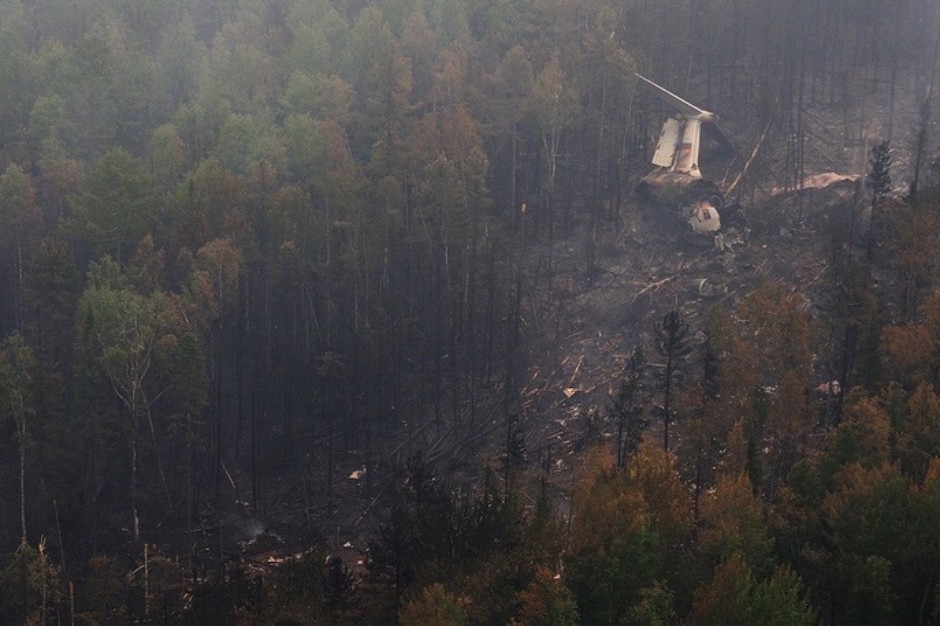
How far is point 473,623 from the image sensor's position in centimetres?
3906

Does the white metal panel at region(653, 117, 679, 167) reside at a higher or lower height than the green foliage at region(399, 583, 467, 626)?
higher

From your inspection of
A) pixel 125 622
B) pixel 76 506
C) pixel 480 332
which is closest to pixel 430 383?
pixel 480 332

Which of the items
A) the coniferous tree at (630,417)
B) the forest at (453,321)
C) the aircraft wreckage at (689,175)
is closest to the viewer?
the forest at (453,321)

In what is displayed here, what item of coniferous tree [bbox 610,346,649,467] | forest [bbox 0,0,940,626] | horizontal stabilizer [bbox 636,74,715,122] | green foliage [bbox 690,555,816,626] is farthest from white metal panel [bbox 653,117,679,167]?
green foliage [bbox 690,555,816,626]

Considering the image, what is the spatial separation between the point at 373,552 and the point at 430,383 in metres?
21.9

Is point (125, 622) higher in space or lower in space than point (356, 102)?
lower

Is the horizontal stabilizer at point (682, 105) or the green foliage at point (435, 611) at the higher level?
the horizontal stabilizer at point (682, 105)

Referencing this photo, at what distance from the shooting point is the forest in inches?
1594

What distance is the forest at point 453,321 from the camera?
40.5 m

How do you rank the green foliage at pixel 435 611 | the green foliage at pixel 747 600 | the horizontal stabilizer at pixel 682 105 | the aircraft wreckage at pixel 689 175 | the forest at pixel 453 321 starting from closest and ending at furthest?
the green foliage at pixel 747 600 < the green foliage at pixel 435 611 < the forest at pixel 453 321 < the aircraft wreckage at pixel 689 175 < the horizontal stabilizer at pixel 682 105

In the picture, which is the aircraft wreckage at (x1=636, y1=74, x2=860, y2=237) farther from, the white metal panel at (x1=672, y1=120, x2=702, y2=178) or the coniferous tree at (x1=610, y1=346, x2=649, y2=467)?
the coniferous tree at (x1=610, y1=346, x2=649, y2=467)

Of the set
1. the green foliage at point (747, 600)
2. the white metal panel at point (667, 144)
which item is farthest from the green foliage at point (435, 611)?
the white metal panel at point (667, 144)

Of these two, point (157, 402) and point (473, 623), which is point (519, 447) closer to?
point (473, 623)

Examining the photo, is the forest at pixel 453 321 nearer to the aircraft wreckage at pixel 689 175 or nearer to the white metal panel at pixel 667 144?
the aircraft wreckage at pixel 689 175
